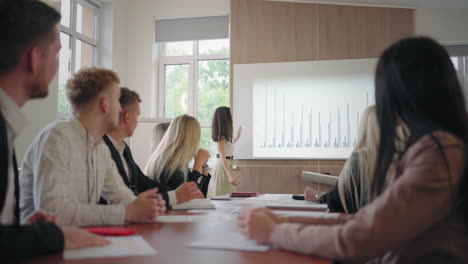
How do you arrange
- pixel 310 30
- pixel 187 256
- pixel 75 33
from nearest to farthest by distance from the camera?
pixel 187 256, pixel 310 30, pixel 75 33

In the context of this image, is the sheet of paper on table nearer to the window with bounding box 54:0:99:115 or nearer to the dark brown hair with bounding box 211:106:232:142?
the dark brown hair with bounding box 211:106:232:142

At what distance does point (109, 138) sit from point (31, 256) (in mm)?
1438

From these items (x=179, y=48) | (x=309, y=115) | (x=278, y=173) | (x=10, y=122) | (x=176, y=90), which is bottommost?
(x=278, y=173)

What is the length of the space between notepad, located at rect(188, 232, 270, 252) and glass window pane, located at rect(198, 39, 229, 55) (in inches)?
219

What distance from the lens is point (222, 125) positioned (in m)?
4.78

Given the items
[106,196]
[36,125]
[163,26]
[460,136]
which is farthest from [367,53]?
[460,136]

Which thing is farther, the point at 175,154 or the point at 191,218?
the point at 175,154

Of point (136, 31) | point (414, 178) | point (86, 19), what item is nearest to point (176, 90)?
point (136, 31)

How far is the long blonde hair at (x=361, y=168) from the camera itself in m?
2.21

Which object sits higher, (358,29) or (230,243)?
(358,29)

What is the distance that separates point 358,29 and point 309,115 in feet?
4.13

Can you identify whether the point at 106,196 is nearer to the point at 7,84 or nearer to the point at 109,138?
the point at 109,138

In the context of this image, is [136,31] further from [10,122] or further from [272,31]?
[10,122]

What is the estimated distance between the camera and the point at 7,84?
1145 mm
